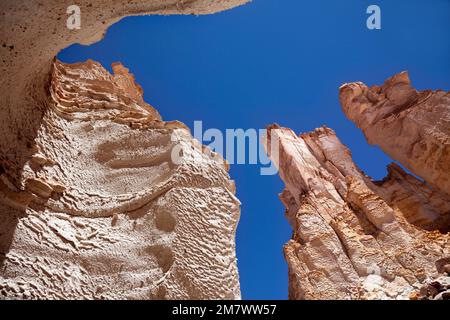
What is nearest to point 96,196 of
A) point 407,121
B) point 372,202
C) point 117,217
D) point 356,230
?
point 117,217

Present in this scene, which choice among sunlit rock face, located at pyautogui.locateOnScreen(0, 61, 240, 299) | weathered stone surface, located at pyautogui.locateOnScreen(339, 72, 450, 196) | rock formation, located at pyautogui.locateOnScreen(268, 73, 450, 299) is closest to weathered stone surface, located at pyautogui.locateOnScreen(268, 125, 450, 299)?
rock formation, located at pyautogui.locateOnScreen(268, 73, 450, 299)

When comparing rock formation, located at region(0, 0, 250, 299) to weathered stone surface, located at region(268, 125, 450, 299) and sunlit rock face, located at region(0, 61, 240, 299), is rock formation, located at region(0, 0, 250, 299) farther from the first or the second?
weathered stone surface, located at region(268, 125, 450, 299)

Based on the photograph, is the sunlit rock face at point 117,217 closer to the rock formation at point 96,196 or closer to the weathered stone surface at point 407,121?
the rock formation at point 96,196

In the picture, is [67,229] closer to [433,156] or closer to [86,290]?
[86,290]

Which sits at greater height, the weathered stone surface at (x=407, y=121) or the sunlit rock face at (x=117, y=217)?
the weathered stone surface at (x=407, y=121)

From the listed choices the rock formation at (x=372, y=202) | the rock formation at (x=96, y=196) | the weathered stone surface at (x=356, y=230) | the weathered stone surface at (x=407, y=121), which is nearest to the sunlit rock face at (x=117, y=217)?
the rock formation at (x=96, y=196)

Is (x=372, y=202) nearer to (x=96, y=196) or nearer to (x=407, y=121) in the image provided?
(x=407, y=121)
